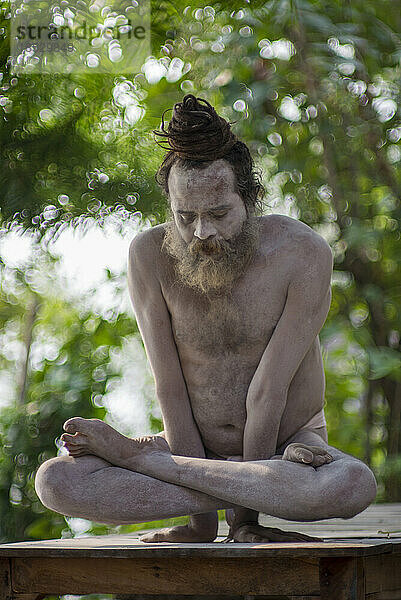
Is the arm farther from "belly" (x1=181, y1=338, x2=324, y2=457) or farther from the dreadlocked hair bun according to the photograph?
the dreadlocked hair bun

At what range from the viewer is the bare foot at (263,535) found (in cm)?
225

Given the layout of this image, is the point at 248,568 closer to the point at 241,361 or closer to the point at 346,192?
the point at 241,361

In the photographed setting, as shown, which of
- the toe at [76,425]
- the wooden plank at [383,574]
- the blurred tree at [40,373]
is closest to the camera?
the wooden plank at [383,574]

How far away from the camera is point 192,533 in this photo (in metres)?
2.53

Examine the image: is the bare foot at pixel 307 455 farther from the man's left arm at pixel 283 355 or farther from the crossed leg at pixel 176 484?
the man's left arm at pixel 283 355

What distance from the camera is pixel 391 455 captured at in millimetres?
5129

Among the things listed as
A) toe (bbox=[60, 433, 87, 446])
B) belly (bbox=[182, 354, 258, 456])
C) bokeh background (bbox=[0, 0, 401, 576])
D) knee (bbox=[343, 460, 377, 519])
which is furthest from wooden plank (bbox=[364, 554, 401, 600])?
bokeh background (bbox=[0, 0, 401, 576])

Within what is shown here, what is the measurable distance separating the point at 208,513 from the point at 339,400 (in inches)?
113

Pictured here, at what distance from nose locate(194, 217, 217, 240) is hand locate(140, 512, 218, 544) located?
0.79 metres

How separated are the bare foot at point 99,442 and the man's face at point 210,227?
472 mm

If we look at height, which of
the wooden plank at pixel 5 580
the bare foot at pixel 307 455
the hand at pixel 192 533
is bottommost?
the wooden plank at pixel 5 580

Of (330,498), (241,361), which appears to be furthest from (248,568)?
(241,361)

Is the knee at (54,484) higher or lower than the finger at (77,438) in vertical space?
lower

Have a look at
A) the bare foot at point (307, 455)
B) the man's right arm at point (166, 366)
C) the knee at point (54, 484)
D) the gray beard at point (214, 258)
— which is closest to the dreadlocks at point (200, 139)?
the gray beard at point (214, 258)
